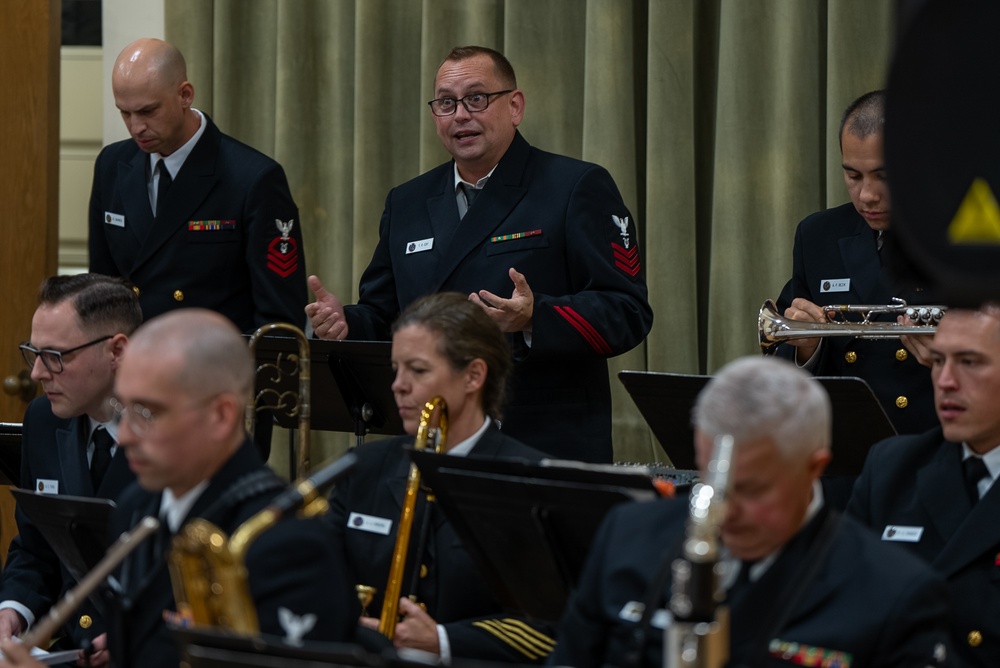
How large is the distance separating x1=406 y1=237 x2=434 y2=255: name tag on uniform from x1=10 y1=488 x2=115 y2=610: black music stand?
1.47 metres

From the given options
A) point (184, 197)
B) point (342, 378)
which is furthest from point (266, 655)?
point (184, 197)

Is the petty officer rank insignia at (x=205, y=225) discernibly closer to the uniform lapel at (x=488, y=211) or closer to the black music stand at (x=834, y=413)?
the uniform lapel at (x=488, y=211)

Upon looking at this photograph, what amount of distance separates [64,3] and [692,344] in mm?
2849

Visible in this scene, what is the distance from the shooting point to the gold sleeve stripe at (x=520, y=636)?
2.94 m

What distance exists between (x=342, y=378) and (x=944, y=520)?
1.58m

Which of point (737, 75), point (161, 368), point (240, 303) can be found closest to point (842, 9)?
point (737, 75)

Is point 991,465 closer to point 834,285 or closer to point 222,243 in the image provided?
point 834,285

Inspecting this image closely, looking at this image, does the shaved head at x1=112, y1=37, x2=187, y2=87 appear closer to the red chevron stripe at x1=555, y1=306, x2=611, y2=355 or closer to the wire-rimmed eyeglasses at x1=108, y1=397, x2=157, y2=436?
the red chevron stripe at x1=555, y1=306, x2=611, y2=355

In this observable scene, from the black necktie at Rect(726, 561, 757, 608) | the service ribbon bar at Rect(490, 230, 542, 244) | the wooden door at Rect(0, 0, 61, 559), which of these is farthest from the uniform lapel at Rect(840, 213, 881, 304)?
the wooden door at Rect(0, 0, 61, 559)

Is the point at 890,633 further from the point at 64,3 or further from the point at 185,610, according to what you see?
the point at 64,3

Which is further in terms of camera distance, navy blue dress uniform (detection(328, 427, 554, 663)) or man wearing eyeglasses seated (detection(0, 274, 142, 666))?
man wearing eyeglasses seated (detection(0, 274, 142, 666))

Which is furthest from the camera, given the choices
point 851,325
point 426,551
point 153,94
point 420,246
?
point 153,94

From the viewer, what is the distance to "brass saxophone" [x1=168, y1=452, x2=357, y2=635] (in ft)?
6.57

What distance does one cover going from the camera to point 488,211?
12.9ft
